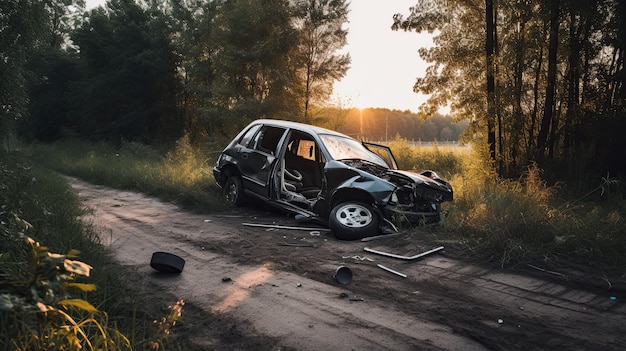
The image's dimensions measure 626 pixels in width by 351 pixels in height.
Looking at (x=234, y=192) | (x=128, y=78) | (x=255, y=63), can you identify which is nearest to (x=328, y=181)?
(x=234, y=192)

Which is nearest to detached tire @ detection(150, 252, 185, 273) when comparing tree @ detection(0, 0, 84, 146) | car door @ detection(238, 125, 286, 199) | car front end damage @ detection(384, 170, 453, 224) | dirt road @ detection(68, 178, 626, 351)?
dirt road @ detection(68, 178, 626, 351)

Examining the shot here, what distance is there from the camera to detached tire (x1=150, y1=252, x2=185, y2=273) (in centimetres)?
486

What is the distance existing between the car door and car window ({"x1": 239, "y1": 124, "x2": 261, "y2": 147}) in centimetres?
10

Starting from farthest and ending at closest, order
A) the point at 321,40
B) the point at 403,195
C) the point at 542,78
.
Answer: the point at 321,40 → the point at 542,78 → the point at 403,195

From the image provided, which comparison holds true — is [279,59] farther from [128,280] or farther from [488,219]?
[128,280]

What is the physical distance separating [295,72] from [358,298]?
20.9m

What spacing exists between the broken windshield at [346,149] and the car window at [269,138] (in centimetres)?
126

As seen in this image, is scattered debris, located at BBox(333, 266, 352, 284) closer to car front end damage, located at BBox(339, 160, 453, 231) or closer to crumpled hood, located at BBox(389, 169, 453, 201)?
car front end damage, located at BBox(339, 160, 453, 231)

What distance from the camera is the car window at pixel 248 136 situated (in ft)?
31.4

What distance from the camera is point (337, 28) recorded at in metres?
23.2

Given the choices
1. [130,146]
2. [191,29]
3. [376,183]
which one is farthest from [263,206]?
[191,29]

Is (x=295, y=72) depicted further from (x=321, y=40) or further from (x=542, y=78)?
(x=542, y=78)

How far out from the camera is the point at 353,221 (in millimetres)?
7051

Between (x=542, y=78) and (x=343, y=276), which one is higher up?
(x=542, y=78)
